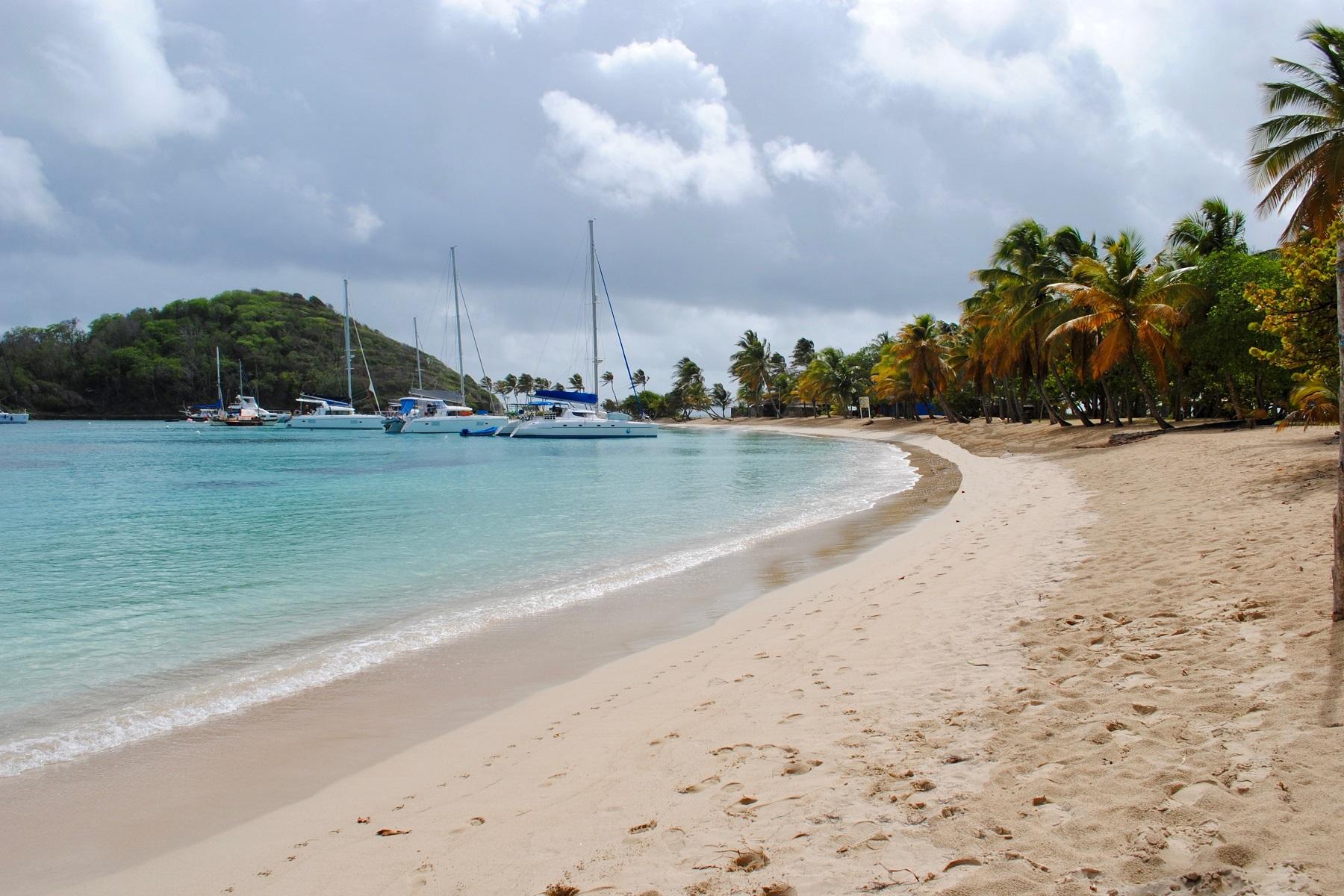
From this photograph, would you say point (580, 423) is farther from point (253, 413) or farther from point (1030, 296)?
point (253, 413)

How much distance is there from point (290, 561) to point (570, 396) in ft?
161

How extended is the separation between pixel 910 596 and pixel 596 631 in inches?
126

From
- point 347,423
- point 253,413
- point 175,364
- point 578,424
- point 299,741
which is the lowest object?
point 299,741

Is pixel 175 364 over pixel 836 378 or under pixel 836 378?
over

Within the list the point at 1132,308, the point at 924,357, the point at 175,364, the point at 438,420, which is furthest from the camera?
the point at 175,364

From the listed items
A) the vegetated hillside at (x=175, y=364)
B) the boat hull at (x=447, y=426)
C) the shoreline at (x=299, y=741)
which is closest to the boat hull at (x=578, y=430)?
the boat hull at (x=447, y=426)

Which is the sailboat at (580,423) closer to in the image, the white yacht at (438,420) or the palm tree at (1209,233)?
the white yacht at (438,420)

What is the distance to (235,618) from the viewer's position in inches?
365

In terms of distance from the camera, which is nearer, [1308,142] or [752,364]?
[1308,142]

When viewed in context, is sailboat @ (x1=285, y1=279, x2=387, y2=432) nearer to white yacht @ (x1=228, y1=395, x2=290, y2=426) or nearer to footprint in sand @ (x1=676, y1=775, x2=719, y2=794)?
white yacht @ (x1=228, y1=395, x2=290, y2=426)

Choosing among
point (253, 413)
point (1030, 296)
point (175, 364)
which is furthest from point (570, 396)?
point (175, 364)

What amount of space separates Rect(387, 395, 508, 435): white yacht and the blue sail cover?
842 cm

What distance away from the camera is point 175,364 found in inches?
4887

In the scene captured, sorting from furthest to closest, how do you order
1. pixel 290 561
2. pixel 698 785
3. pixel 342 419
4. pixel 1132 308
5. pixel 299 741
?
1. pixel 342 419
2. pixel 1132 308
3. pixel 290 561
4. pixel 299 741
5. pixel 698 785
